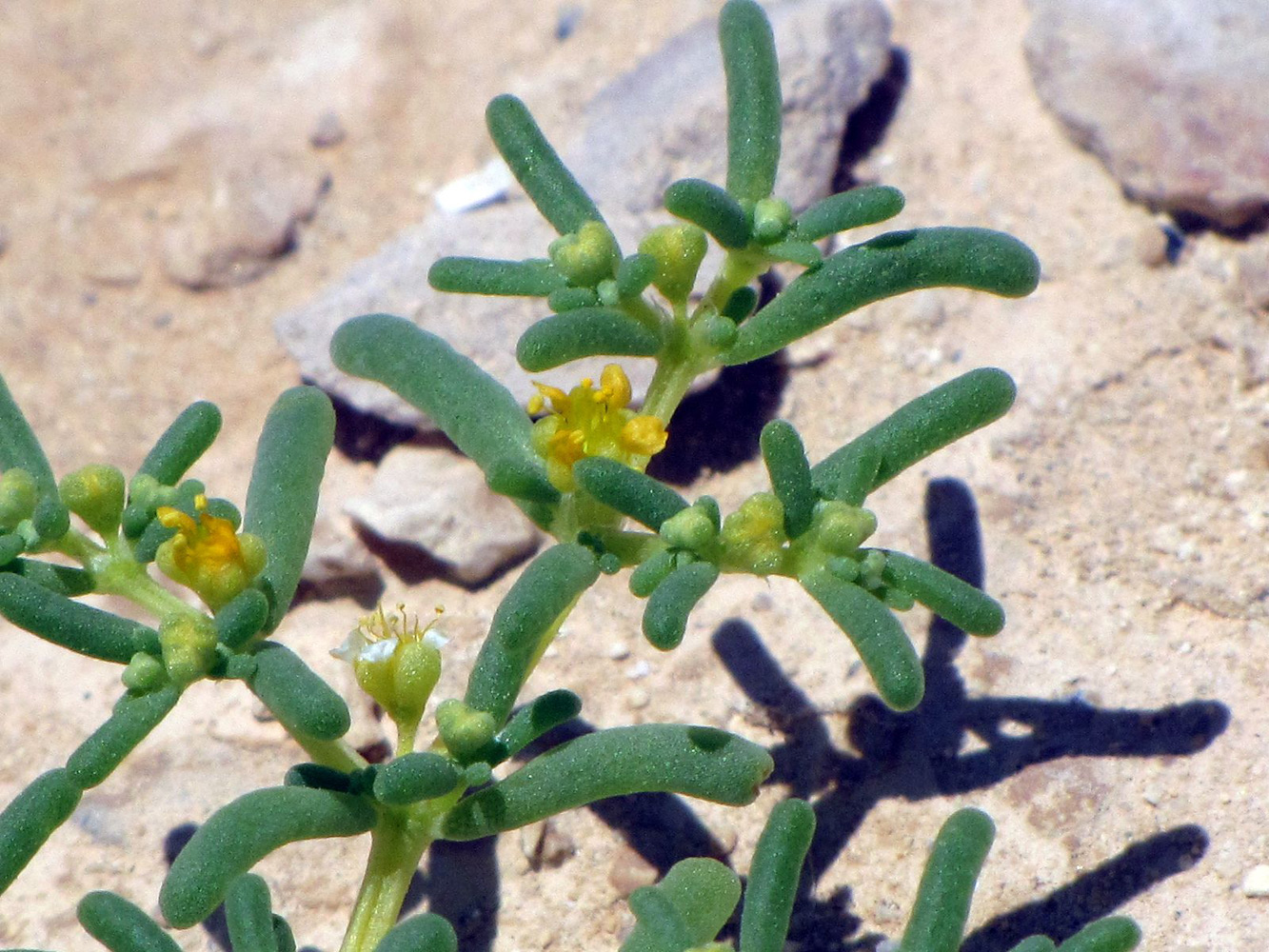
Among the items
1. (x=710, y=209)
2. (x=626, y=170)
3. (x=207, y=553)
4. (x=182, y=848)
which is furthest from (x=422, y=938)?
(x=626, y=170)

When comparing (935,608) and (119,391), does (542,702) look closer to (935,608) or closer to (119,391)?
(935,608)

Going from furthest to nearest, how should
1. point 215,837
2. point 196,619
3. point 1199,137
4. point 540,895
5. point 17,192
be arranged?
point 17,192 → point 1199,137 → point 540,895 → point 196,619 → point 215,837

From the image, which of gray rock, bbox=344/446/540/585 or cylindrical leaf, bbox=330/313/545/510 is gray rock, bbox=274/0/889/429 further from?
cylindrical leaf, bbox=330/313/545/510

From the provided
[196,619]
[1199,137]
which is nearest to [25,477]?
[196,619]

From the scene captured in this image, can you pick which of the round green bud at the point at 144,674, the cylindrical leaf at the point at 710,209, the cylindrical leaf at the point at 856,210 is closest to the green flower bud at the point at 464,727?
the round green bud at the point at 144,674

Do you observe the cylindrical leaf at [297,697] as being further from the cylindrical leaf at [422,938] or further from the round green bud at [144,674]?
the cylindrical leaf at [422,938]
